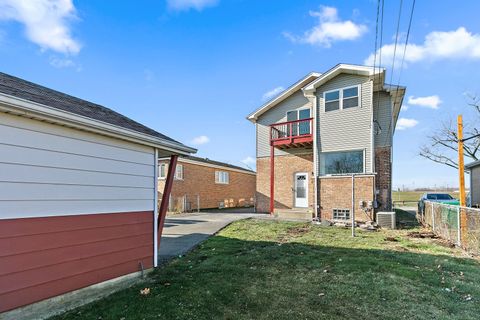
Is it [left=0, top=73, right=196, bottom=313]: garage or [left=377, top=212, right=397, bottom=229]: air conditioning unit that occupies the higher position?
[left=0, top=73, right=196, bottom=313]: garage

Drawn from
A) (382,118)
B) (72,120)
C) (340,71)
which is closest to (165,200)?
(72,120)

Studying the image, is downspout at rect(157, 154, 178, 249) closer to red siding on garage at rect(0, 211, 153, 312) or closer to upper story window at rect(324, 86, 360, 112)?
red siding on garage at rect(0, 211, 153, 312)

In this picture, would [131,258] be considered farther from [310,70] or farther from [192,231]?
[310,70]

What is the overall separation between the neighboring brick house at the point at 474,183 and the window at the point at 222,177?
693 inches

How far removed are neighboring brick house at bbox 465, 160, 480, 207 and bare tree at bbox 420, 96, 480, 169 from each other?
11.7 meters

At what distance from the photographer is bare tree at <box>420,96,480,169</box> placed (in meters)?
29.8

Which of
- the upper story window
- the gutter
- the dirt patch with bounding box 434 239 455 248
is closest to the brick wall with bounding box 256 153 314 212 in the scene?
the upper story window

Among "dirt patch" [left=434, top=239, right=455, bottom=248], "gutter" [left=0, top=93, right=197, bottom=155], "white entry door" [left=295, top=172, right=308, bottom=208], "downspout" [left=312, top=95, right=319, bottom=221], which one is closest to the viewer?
"gutter" [left=0, top=93, right=197, bottom=155]

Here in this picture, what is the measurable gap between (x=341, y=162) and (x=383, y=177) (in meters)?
2.00

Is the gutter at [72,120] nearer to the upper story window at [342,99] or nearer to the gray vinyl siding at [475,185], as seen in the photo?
the upper story window at [342,99]

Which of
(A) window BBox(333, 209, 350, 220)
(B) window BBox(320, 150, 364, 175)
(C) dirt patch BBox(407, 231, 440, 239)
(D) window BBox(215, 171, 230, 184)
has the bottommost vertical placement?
(C) dirt patch BBox(407, 231, 440, 239)

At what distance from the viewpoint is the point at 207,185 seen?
23.4 metres

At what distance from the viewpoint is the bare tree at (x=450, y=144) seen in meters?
29.8

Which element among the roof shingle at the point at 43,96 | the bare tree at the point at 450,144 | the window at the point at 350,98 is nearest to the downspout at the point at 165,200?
the roof shingle at the point at 43,96
